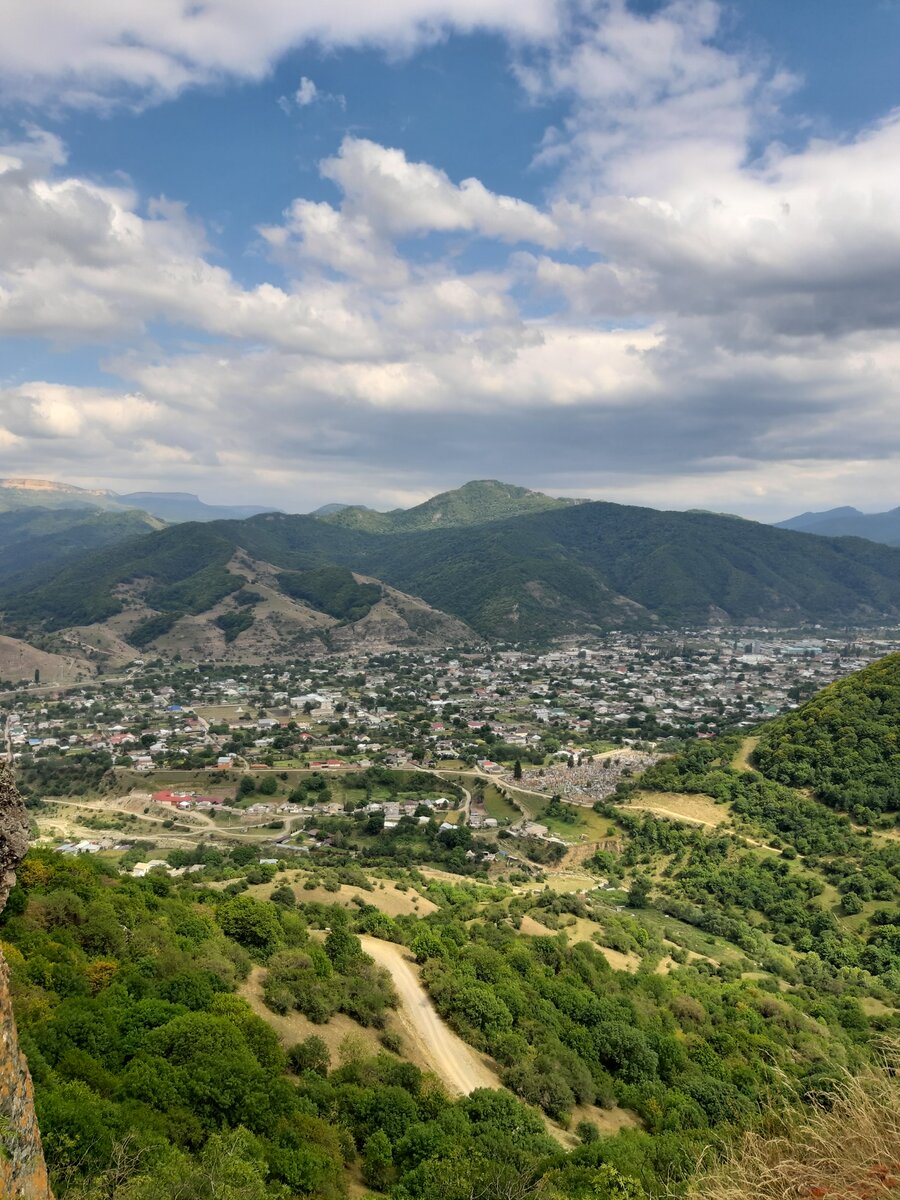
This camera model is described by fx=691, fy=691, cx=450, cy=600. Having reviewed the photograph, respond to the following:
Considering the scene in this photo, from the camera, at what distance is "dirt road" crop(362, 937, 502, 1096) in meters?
19.8

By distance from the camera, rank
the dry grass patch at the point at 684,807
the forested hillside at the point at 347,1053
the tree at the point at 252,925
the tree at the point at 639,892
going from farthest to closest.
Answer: the dry grass patch at the point at 684,807 → the tree at the point at 639,892 → the tree at the point at 252,925 → the forested hillside at the point at 347,1053

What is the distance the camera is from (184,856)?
47344 mm

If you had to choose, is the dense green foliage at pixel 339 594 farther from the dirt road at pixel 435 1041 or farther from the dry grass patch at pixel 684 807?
the dirt road at pixel 435 1041

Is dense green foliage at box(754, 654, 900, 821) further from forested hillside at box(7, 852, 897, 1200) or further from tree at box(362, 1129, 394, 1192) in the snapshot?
tree at box(362, 1129, 394, 1192)

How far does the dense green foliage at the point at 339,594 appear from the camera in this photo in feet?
593

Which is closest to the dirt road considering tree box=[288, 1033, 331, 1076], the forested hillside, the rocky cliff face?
the forested hillside

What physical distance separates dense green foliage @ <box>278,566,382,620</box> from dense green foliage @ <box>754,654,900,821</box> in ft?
429

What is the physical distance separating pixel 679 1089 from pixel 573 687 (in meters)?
107

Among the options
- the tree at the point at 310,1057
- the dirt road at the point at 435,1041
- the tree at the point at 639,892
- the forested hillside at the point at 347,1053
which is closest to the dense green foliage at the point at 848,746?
the tree at the point at 639,892

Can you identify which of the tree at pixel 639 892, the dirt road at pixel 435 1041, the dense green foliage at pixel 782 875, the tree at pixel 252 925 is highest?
the tree at pixel 252 925

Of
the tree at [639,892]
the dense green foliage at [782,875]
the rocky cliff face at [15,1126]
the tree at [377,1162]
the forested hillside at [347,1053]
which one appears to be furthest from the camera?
the tree at [639,892]

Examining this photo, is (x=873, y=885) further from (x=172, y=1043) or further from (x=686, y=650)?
(x=686, y=650)

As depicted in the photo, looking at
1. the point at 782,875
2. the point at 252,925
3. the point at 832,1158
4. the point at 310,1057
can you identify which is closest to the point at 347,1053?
the point at 310,1057

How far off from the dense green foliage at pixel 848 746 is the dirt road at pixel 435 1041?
34.6m
